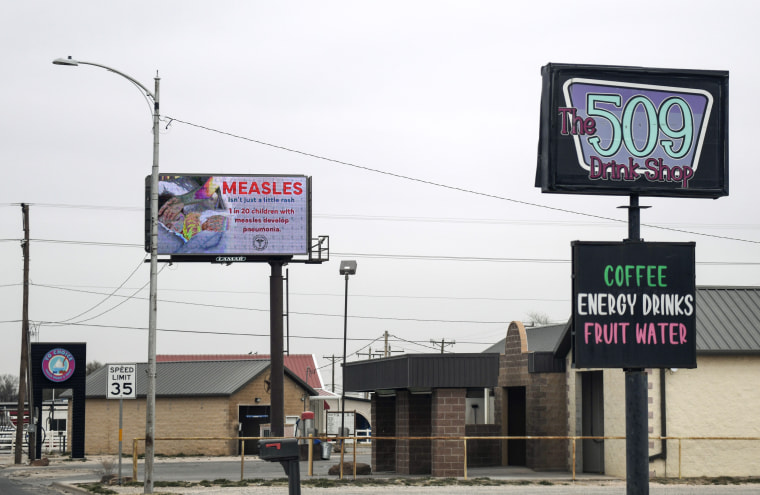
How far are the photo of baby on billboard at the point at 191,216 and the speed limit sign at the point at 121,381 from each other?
20895 millimetres

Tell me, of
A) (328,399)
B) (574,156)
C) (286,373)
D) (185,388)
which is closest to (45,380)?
(185,388)

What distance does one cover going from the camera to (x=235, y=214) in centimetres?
5100

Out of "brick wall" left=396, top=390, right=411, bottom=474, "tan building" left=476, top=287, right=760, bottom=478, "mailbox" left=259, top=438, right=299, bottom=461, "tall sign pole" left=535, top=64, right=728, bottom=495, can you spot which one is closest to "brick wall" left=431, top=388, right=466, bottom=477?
"brick wall" left=396, top=390, right=411, bottom=474

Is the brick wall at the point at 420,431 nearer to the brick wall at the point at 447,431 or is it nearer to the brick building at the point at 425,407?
the brick building at the point at 425,407

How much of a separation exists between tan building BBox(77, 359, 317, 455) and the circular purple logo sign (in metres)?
7.79

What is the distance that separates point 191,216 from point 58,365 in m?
11.3

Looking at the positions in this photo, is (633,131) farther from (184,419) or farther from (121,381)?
(184,419)

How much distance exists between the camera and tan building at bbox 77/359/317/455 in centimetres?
5953

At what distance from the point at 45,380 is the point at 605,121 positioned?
43884mm

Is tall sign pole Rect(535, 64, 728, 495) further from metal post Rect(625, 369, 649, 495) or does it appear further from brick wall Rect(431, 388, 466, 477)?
brick wall Rect(431, 388, 466, 477)

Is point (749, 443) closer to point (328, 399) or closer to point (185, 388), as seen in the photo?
point (185, 388)

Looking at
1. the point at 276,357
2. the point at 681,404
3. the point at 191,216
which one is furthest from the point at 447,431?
the point at 191,216

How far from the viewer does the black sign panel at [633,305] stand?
16.0 meters

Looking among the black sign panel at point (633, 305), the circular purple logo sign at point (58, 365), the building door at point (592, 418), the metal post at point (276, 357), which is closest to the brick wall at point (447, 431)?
the building door at point (592, 418)
